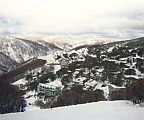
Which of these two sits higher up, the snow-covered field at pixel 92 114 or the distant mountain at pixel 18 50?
the snow-covered field at pixel 92 114

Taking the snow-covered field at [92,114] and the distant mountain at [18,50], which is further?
the distant mountain at [18,50]

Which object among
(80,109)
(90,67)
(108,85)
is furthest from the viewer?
(90,67)

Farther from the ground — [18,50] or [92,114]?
[92,114]

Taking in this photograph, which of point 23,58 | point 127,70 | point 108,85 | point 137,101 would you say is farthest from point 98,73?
point 23,58

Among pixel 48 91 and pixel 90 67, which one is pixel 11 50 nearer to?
pixel 90 67

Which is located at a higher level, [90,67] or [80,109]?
[80,109]

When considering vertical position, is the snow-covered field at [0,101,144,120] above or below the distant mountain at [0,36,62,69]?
above

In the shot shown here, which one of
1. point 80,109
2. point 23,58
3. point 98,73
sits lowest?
point 23,58

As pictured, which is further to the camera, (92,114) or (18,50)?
(18,50)

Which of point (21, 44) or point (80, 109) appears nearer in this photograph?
point (80, 109)

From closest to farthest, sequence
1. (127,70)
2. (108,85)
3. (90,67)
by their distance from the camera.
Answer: (108,85) < (127,70) < (90,67)

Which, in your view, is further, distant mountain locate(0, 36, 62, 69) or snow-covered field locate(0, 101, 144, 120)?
distant mountain locate(0, 36, 62, 69)
